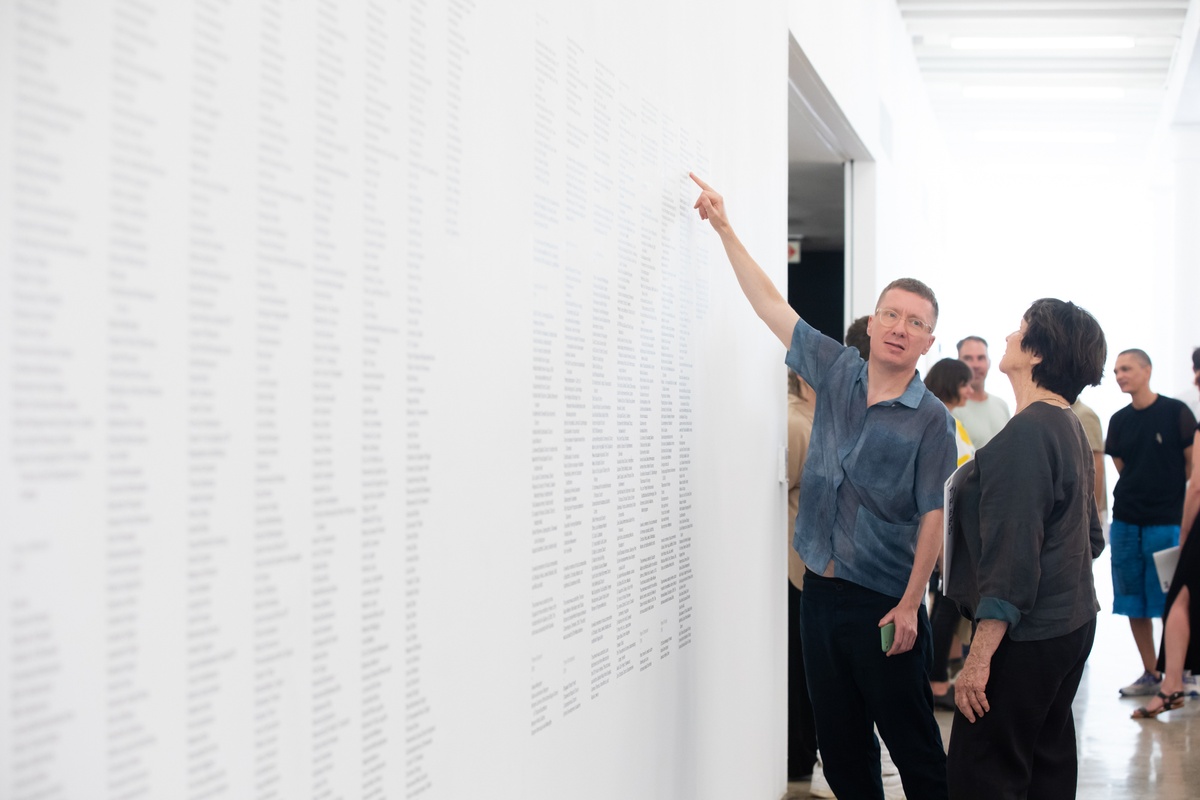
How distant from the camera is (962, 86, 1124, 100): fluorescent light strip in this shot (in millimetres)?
8914

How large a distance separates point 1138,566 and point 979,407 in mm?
1190

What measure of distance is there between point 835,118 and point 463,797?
382 centimetres

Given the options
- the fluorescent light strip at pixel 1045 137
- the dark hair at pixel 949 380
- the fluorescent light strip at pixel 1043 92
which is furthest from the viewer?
the fluorescent light strip at pixel 1045 137

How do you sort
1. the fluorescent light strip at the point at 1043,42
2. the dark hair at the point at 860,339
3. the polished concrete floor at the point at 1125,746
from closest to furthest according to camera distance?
1. the dark hair at the point at 860,339
2. the polished concrete floor at the point at 1125,746
3. the fluorescent light strip at the point at 1043,42

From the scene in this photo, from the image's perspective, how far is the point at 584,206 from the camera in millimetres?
2004

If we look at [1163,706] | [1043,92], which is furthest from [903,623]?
[1043,92]

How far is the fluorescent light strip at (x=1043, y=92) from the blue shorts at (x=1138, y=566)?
4572 millimetres

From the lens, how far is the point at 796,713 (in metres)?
3.99

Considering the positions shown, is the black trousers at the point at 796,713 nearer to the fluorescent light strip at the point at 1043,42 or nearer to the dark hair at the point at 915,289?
the dark hair at the point at 915,289

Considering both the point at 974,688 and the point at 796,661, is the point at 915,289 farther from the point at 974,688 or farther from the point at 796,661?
the point at 796,661

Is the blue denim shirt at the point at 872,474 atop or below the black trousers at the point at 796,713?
atop

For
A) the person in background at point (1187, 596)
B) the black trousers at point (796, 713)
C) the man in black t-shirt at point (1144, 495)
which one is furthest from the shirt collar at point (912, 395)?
the man in black t-shirt at point (1144, 495)

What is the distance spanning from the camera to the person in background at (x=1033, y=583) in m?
2.32

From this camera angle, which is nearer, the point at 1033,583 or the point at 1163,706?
the point at 1033,583
